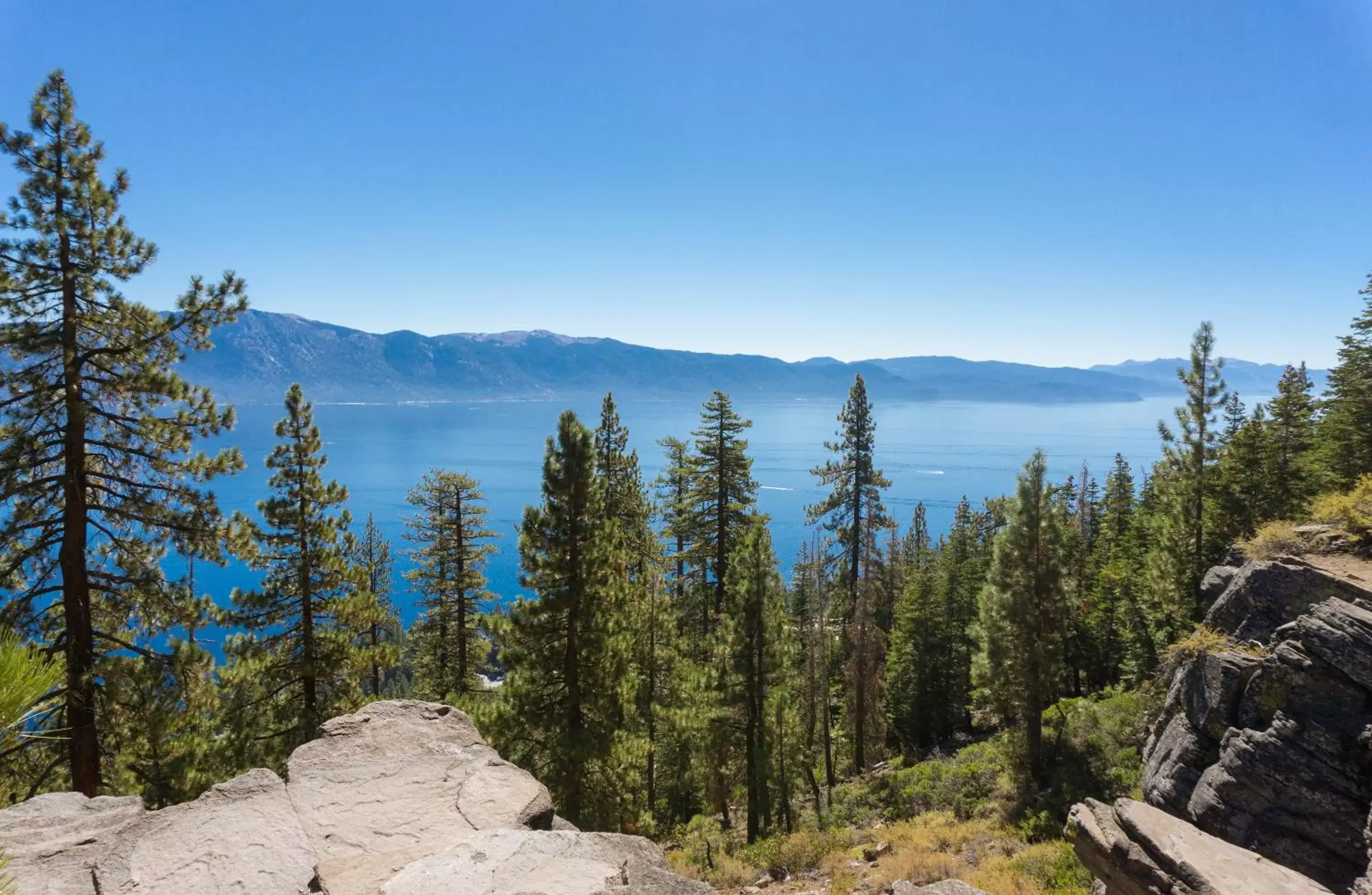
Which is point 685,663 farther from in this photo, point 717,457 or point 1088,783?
point 1088,783

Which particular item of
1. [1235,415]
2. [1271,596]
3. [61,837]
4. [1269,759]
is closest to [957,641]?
[1271,596]

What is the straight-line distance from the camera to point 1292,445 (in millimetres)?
29094

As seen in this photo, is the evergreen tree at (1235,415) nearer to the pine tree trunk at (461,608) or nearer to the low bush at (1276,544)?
the low bush at (1276,544)

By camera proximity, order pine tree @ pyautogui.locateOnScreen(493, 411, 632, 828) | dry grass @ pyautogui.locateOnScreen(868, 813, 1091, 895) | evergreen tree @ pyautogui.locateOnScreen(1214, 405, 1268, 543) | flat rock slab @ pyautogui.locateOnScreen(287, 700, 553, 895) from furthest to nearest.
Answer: evergreen tree @ pyautogui.locateOnScreen(1214, 405, 1268, 543)
pine tree @ pyautogui.locateOnScreen(493, 411, 632, 828)
dry grass @ pyautogui.locateOnScreen(868, 813, 1091, 895)
flat rock slab @ pyautogui.locateOnScreen(287, 700, 553, 895)

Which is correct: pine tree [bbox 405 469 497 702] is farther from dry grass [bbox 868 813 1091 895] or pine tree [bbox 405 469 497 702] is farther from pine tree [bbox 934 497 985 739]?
pine tree [bbox 934 497 985 739]

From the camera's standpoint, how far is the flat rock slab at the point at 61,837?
4.99m

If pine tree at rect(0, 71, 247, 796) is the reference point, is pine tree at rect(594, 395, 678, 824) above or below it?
below

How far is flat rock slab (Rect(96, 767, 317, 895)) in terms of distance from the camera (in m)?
5.01

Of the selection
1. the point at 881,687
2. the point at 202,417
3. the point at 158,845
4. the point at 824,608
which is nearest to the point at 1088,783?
the point at 881,687

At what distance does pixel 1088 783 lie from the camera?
1808cm

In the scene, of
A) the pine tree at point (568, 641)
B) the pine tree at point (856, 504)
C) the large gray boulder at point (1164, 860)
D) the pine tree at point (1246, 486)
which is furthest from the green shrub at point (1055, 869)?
the pine tree at point (1246, 486)

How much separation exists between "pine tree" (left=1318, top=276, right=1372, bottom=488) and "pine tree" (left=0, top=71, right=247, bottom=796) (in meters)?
35.6

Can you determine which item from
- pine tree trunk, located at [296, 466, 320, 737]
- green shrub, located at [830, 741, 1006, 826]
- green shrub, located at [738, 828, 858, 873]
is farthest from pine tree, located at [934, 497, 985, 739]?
pine tree trunk, located at [296, 466, 320, 737]

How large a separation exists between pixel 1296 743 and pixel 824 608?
22370mm
